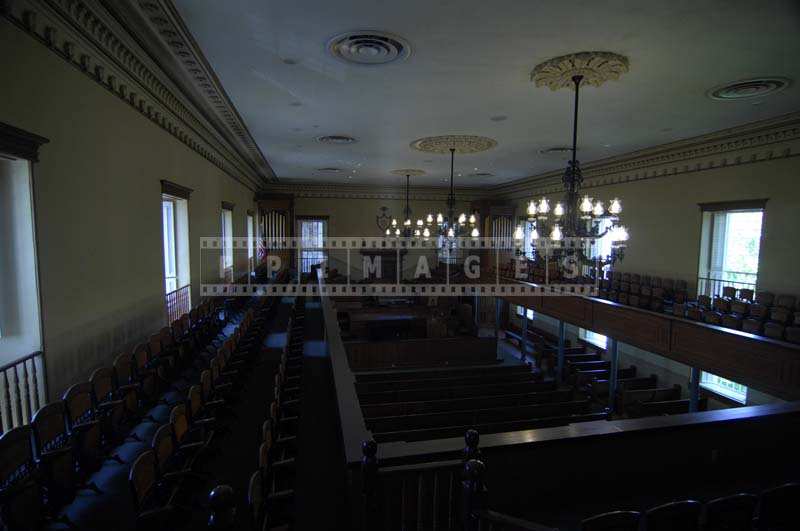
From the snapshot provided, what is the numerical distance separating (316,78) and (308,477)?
492 centimetres

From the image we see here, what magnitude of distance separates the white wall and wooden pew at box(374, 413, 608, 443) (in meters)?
3.56

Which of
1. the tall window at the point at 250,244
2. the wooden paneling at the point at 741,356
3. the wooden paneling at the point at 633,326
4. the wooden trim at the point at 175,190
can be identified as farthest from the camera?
the tall window at the point at 250,244

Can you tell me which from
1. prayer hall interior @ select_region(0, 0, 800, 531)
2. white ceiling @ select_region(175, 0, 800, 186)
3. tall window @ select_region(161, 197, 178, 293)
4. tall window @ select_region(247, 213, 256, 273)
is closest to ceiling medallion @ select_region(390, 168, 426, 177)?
prayer hall interior @ select_region(0, 0, 800, 531)

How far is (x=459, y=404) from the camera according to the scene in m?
5.96

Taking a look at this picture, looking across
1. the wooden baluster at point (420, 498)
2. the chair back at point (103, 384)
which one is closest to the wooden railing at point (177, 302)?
the chair back at point (103, 384)

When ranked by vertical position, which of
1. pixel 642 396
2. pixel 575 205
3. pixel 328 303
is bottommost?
pixel 642 396

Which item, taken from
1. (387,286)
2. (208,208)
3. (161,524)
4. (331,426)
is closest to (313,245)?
(387,286)

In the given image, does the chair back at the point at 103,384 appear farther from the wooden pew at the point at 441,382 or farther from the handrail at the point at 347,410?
the wooden pew at the point at 441,382

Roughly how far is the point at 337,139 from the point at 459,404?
6448 millimetres

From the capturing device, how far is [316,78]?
5.50 metres

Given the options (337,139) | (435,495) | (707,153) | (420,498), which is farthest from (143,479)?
(707,153)

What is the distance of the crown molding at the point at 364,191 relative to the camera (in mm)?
17969
